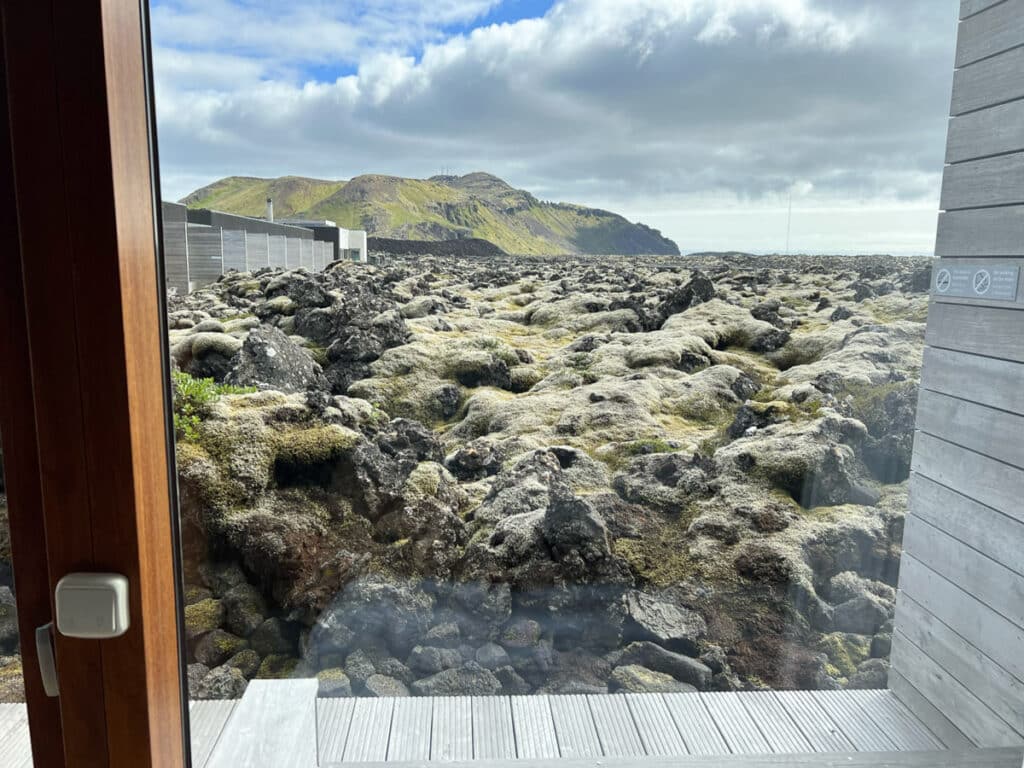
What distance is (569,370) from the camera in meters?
2.20

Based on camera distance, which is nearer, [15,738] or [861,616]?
[15,738]

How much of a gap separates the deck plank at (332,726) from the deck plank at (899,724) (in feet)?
3.87

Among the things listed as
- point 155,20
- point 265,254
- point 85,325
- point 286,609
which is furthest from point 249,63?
point 286,609

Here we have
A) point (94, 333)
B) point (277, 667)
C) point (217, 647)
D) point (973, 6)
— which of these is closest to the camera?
point (94, 333)

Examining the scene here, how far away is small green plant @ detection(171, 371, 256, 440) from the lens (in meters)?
1.10

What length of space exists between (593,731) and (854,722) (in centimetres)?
59

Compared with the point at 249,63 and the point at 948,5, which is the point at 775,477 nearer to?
the point at 948,5

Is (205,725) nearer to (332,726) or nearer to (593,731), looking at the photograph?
(332,726)

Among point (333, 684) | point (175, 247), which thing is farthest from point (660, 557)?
point (175, 247)

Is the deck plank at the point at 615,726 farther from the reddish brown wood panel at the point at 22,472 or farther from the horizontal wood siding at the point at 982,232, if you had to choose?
the horizontal wood siding at the point at 982,232

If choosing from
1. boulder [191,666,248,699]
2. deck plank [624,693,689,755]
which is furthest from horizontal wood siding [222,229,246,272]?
deck plank [624,693,689,755]

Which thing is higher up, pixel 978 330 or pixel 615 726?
pixel 978 330

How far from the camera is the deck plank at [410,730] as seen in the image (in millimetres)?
1466

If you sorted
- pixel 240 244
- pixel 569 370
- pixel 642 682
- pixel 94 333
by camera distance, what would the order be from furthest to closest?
pixel 569 370
pixel 642 682
pixel 240 244
pixel 94 333
